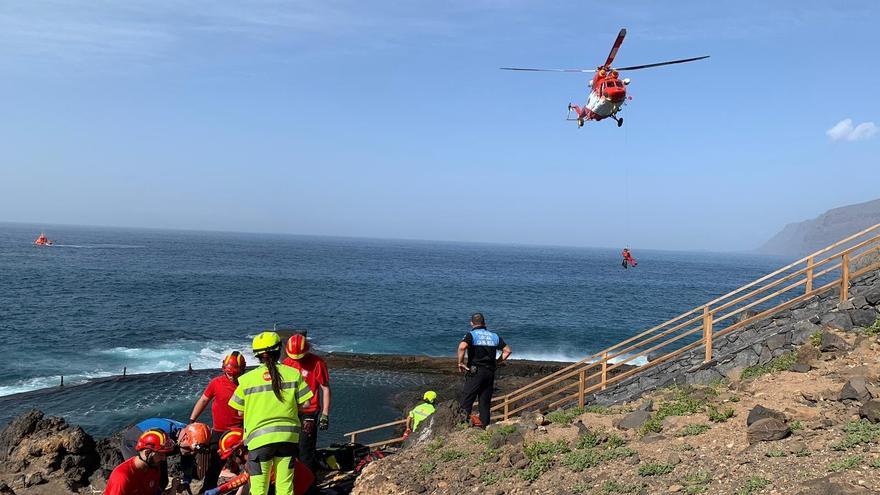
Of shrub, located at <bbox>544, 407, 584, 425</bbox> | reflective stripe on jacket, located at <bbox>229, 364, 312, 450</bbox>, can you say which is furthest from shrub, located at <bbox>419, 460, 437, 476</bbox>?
reflective stripe on jacket, located at <bbox>229, 364, 312, 450</bbox>

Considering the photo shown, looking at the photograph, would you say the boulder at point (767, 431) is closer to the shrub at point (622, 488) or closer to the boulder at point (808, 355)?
the shrub at point (622, 488)

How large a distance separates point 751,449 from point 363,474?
5.42 m

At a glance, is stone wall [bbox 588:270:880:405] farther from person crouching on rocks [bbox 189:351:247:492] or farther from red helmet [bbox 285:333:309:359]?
person crouching on rocks [bbox 189:351:247:492]

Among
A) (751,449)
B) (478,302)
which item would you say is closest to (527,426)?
(751,449)

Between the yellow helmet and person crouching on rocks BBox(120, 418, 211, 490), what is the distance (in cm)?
138

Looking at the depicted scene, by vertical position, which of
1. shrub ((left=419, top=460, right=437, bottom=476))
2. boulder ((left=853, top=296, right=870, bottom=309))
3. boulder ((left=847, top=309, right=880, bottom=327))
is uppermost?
boulder ((left=853, top=296, right=870, bottom=309))

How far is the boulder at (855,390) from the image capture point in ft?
23.5

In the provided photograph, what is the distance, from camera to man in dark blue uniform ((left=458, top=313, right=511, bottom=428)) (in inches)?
368

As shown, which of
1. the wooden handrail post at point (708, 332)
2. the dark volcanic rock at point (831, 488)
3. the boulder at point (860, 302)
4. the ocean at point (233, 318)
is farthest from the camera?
the ocean at point (233, 318)

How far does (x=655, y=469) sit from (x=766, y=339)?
17.3 ft

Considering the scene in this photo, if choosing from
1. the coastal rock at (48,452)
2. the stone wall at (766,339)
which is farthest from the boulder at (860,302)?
the coastal rock at (48,452)

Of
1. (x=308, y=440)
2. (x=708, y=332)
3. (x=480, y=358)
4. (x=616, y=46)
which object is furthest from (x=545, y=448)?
(x=616, y=46)

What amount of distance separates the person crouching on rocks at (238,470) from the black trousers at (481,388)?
12.9 ft

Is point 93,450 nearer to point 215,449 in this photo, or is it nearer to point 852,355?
point 215,449
